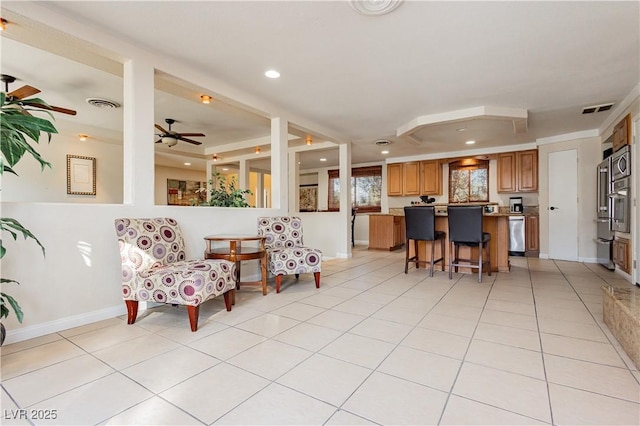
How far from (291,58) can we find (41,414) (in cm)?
305

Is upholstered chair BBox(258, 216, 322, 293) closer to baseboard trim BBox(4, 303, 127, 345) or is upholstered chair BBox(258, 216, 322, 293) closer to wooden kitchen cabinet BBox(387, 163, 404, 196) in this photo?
baseboard trim BBox(4, 303, 127, 345)

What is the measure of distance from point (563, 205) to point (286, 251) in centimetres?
547

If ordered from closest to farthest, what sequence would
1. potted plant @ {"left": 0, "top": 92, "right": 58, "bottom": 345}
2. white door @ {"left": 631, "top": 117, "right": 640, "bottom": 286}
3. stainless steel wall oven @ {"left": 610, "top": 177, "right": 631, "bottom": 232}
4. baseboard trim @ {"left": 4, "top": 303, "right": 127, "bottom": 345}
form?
potted plant @ {"left": 0, "top": 92, "right": 58, "bottom": 345}
baseboard trim @ {"left": 4, "top": 303, "right": 127, "bottom": 345}
white door @ {"left": 631, "top": 117, "right": 640, "bottom": 286}
stainless steel wall oven @ {"left": 610, "top": 177, "right": 631, "bottom": 232}

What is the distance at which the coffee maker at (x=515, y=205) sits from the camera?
635cm

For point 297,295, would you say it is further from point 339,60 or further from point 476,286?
point 339,60

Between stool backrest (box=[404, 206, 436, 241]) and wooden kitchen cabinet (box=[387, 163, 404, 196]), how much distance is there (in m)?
3.50

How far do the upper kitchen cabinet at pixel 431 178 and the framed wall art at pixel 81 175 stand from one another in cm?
724

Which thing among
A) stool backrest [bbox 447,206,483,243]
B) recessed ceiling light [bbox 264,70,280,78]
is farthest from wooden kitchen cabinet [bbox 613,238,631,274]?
recessed ceiling light [bbox 264,70,280,78]

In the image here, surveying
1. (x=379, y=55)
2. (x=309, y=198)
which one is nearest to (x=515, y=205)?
(x=379, y=55)

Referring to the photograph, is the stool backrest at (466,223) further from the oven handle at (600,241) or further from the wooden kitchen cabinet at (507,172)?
the wooden kitchen cabinet at (507,172)

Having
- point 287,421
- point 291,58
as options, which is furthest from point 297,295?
point 291,58

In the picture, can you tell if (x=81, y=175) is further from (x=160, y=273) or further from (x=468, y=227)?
(x=468, y=227)

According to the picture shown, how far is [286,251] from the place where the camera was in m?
3.45

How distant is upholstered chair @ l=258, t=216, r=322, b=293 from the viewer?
3385mm
